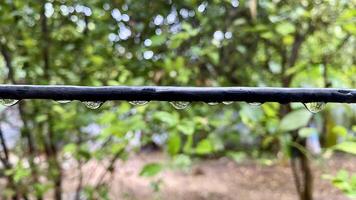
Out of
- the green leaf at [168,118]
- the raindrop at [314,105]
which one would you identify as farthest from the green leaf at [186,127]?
the raindrop at [314,105]

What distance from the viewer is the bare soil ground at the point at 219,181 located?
3432 millimetres

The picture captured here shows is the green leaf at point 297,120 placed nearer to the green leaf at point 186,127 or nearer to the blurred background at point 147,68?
the blurred background at point 147,68

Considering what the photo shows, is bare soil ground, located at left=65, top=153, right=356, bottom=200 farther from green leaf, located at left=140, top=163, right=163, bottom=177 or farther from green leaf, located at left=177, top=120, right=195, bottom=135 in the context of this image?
green leaf, located at left=177, top=120, right=195, bottom=135

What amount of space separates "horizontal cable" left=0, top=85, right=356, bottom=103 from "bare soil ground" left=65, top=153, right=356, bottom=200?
255 cm

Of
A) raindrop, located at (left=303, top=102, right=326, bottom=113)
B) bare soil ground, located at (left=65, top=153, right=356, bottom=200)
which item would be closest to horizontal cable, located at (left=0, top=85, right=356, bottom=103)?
raindrop, located at (left=303, top=102, right=326, bottom=113)

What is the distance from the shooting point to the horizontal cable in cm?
45

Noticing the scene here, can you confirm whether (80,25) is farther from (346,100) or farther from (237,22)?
(346,100)

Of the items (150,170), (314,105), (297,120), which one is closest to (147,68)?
(150,170)

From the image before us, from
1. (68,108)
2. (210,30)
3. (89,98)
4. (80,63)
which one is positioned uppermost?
(89,98)

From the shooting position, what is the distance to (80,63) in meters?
2.11

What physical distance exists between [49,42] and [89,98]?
1.69 meters

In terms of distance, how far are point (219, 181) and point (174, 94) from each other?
4.02m

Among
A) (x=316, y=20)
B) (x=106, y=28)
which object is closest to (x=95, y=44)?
(x=106, y=28)

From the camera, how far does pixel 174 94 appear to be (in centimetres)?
47
